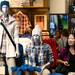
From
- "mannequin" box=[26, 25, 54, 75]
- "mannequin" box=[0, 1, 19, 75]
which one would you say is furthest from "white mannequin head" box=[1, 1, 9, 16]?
"mannequin" box=[26, 25, 54, 75]

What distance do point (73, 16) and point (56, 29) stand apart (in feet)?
1.61

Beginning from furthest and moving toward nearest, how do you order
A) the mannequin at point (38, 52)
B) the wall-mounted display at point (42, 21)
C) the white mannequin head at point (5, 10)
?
the wall-mounted display at point (42, 21), the mannequin at point (38, 52), the white mannequin head at point (5, 10)

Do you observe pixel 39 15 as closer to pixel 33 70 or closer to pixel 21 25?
pixel 21 25

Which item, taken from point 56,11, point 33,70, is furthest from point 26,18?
point 33,70

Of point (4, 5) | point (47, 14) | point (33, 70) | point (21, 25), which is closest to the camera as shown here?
point (33, 70)

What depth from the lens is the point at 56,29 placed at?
8.55 metres

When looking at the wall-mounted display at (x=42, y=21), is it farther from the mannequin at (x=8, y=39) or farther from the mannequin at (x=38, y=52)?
the mannequin at (x=8, y=39)

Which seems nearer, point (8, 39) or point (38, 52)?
point (8, 39)

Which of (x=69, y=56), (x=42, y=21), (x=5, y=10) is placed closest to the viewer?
(x=5, y=10)

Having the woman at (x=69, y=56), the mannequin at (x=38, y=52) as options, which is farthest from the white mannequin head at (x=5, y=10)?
the woman at (x=69, y=56)

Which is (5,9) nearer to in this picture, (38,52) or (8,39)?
(8,39)

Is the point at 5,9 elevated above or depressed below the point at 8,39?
above

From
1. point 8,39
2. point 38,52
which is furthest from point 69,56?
point 8,39

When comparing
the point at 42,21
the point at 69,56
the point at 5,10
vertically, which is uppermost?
the point at 5,10
